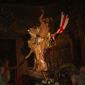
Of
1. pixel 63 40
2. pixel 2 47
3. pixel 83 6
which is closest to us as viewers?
pixel 83 6

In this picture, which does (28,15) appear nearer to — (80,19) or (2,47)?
(2,47)

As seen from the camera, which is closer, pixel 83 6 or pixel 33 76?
pixel 83 6

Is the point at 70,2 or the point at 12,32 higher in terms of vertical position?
the point at 70,2

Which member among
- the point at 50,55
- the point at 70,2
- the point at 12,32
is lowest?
the point at 50,55

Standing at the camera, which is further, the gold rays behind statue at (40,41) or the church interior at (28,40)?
the gold rays behind statue at (40,41)

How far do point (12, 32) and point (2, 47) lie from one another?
0.47 meters

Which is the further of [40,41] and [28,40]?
[28,40]

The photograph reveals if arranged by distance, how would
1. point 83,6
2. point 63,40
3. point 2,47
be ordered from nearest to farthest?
point 83,6
point 63,40
point 2,47

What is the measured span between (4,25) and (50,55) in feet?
4.57

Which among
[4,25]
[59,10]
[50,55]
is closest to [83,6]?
[59,10]

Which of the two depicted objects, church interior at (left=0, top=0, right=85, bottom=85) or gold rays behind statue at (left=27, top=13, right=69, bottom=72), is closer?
church interior at (left=0, top=0, right=85, bottom=85)

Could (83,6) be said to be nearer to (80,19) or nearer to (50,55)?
(80,19)

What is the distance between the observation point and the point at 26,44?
827 centimetres

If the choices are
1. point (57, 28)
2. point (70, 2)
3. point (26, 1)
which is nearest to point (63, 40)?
point (57, 28)
